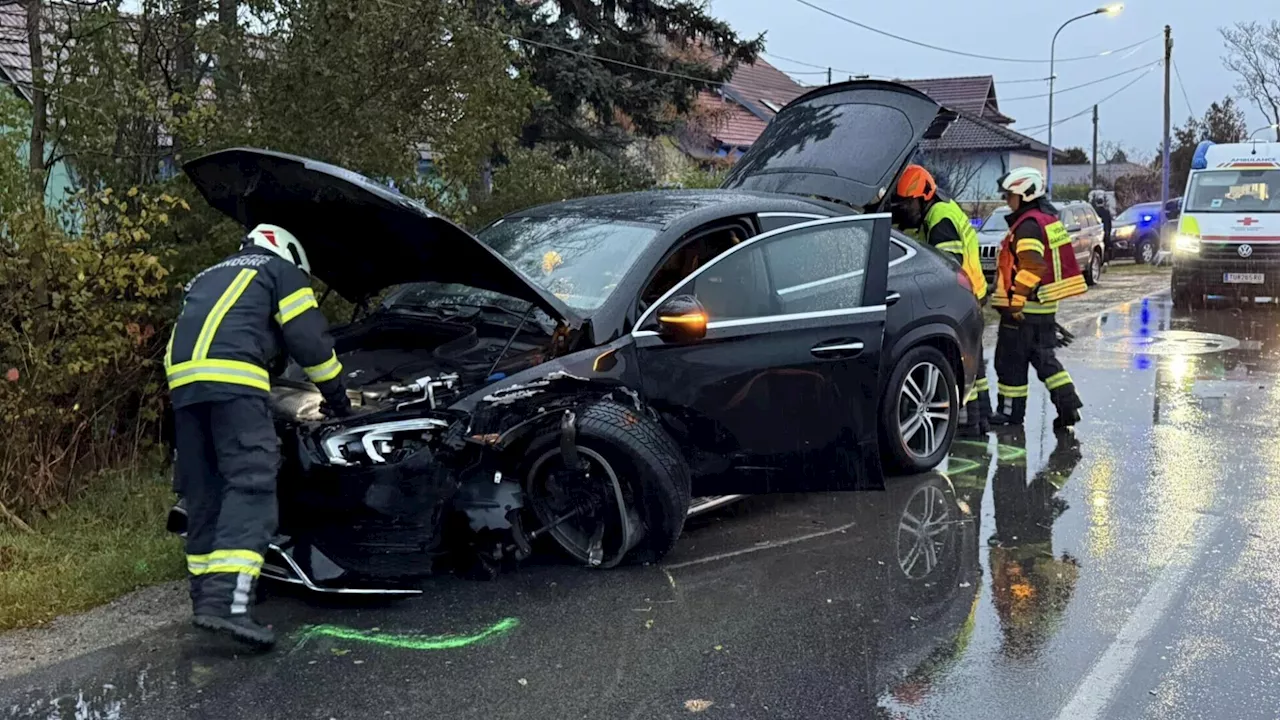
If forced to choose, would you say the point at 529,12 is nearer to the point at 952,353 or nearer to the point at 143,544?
the point at 952,353

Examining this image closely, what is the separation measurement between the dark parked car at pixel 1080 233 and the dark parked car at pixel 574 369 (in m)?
13.6

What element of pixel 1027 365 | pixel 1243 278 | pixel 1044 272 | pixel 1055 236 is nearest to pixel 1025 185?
pixel 1055 236

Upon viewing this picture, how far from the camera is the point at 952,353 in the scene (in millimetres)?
6664

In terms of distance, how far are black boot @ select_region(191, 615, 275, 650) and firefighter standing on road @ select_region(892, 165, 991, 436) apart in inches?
189

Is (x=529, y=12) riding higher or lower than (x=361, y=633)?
higher

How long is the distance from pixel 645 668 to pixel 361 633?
3.83ft

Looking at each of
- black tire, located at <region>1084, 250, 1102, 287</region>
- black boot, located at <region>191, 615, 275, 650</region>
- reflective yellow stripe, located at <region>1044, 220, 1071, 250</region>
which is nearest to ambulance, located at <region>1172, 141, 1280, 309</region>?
black tire, located at <region>1084, 250, 1102, 287</region>

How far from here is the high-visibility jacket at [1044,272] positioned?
298 inches

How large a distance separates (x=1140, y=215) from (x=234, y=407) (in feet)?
92.4

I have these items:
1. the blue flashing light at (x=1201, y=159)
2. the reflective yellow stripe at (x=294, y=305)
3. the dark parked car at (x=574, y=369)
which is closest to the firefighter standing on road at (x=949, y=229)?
the dark parked car at (x=574, y=369)

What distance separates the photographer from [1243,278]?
15.0 m

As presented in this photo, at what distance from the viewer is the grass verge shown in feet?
14.9

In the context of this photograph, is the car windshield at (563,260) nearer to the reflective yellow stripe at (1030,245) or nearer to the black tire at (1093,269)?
the reflective yellow stripe at (1030,245)

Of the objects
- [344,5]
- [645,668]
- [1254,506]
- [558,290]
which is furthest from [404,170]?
[1254,506]
